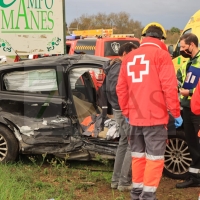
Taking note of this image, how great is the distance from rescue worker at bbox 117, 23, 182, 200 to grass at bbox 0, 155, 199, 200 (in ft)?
2.28

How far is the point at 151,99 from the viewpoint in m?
3.58

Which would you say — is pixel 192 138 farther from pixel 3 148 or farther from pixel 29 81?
pixel 3 148

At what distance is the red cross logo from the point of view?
358 centimetres

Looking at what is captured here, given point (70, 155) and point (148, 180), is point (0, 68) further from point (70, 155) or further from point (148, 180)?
point (148, 180)

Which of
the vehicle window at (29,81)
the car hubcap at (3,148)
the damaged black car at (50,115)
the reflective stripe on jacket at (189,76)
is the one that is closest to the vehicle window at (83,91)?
the damaged black car at (50,115)

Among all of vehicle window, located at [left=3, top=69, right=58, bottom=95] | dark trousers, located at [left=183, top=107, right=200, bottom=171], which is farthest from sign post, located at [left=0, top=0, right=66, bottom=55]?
dark trousers, located at [left=183, top=107, right=200, bottom=171]

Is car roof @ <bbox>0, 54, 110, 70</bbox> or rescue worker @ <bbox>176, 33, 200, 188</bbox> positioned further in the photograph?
car roof @ <bbox>0, 54, 110, 70</bbox>

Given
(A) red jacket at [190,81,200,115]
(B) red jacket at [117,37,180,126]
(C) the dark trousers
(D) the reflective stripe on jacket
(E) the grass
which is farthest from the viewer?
(C) the dark trousers

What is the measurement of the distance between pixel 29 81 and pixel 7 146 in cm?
98

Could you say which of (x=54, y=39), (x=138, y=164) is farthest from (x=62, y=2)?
(x=138, y=164)

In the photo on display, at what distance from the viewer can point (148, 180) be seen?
3604 mm

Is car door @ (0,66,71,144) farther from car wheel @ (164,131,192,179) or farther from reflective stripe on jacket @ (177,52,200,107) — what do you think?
reflective stripe on jacket @ (177,52,200,107)

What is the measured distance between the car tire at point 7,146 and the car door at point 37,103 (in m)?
0.16

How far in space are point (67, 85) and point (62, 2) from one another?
4.88 ft
